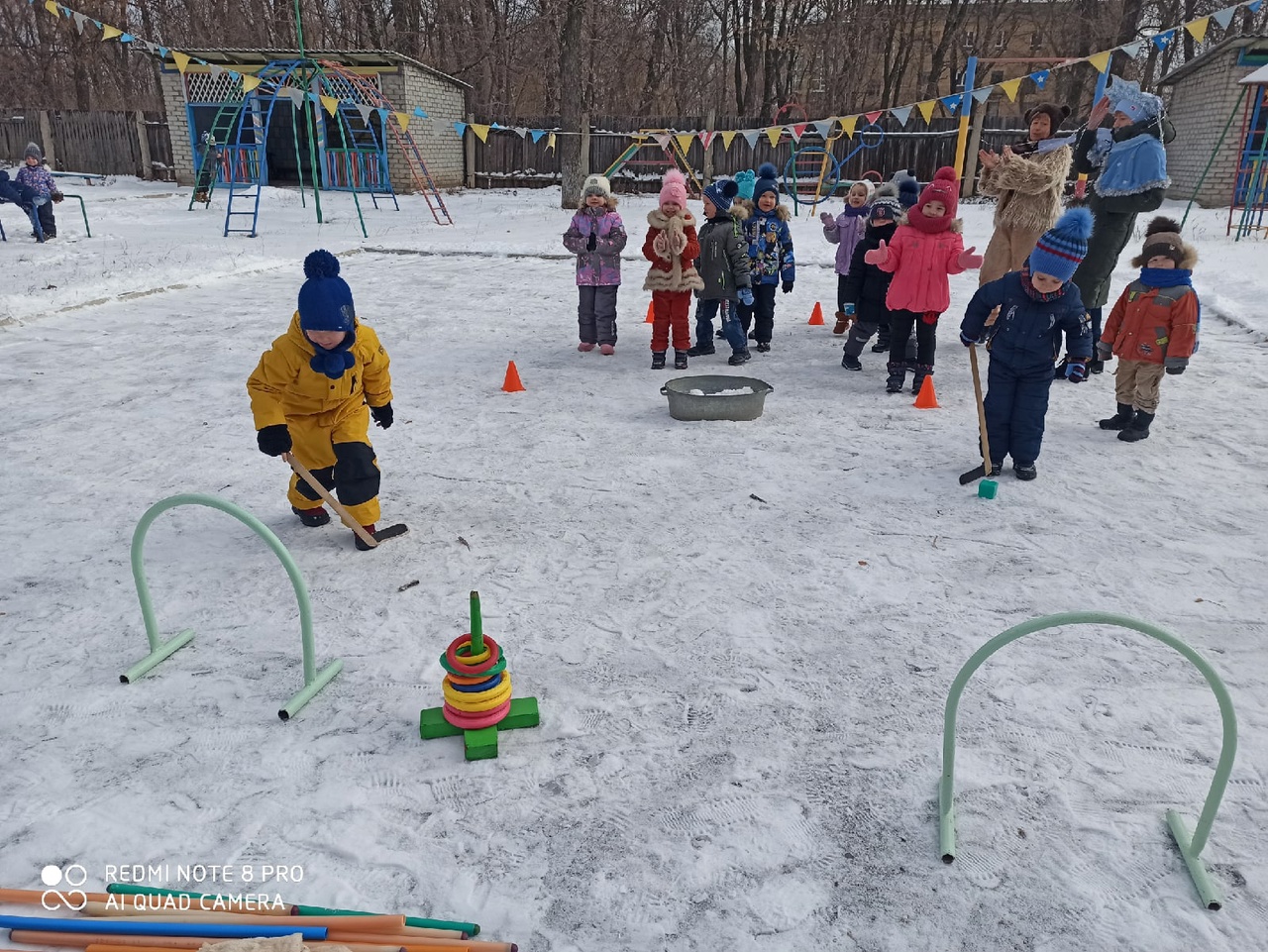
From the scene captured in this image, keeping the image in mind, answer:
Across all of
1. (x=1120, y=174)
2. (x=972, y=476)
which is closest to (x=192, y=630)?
(x=972, y=476)

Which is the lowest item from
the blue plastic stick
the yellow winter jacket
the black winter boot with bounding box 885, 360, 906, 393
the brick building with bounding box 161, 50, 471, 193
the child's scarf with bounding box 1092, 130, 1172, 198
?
the blue plastic stick

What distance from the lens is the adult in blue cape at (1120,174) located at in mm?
6211

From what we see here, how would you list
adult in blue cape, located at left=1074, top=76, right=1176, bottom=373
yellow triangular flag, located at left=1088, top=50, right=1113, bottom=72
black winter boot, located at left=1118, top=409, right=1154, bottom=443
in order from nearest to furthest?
black winter boot, located at left=1118, top=409, right=1154, bottom=443 < adult in blue cape, located at left=1074, top=76, right=1176, bottom=373 < yellow triangular flag, located at left=1088, top=50, right=1113, bottom=72

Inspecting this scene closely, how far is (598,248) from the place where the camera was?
23.5 feet

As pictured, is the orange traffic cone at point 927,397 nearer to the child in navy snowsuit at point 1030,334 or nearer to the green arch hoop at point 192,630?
the child in navy snowsuit at point 1030,334

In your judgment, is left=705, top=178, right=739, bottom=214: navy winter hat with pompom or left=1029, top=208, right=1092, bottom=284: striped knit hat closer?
left=1029, top=208, right=1092, bottom=284: striped knit hat

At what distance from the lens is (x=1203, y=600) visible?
11.7 feet

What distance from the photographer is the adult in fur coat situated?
634cm

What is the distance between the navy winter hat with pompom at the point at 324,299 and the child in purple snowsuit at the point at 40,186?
12.5 metres

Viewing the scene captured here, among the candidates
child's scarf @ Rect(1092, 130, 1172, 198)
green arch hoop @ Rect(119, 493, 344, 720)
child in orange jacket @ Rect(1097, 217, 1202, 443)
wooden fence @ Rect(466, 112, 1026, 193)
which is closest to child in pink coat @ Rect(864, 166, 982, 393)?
child in orange jacket @ Rect(1097, 217, 1202, 443)

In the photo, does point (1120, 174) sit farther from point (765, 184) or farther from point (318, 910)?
point (318, 910)

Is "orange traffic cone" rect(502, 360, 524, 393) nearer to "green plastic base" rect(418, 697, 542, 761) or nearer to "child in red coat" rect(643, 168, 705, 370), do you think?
"child in red coat" rect(643, 168, 705, 370)

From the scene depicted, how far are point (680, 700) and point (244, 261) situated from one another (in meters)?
11.2

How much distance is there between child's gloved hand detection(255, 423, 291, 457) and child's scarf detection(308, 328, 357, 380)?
297 millimetres
